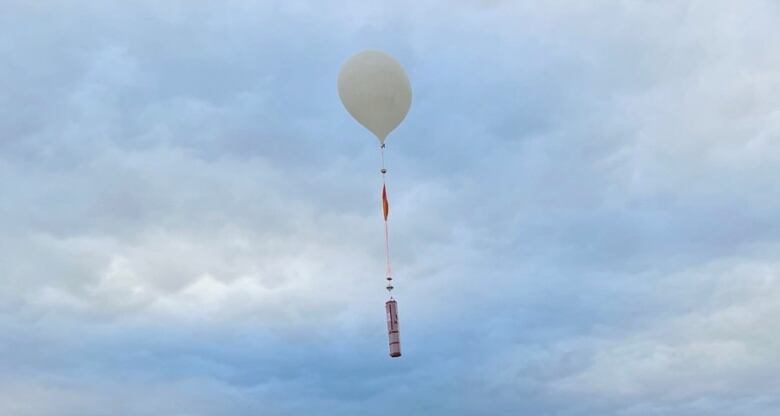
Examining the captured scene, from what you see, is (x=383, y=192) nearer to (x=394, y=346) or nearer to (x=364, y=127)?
(x=364, y=127)

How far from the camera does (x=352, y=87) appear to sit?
2090 inches

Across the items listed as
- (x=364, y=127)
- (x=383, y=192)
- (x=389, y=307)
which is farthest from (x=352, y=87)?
(x=389, y=307)

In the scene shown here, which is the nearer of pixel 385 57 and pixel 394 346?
pixel 394 346

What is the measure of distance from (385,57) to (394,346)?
18908mm

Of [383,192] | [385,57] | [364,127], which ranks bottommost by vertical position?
[383,192]

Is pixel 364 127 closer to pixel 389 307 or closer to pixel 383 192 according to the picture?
pixel 383 192

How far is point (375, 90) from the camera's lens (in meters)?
52.4

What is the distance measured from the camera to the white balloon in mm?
52531

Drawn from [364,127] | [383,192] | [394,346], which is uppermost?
[364,127]

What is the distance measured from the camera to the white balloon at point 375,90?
172 ft

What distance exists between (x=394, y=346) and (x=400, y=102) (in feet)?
52.2

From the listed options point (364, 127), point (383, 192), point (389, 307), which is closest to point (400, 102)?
point (364, 127)

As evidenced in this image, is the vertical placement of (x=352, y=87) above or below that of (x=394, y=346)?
above

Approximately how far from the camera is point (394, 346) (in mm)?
48438
